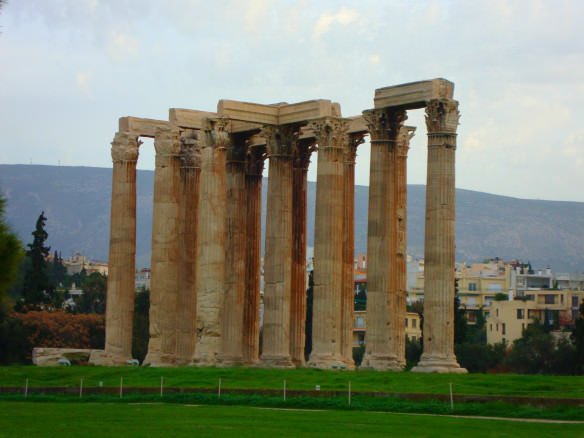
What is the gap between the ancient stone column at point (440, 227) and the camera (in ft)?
223

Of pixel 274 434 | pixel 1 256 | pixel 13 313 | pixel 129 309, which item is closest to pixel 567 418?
pixel 274 434

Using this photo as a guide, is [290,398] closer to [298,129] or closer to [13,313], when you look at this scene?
[298,129]

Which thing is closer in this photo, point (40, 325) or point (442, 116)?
point (442, 116)

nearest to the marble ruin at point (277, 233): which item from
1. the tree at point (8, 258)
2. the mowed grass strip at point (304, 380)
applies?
the mowed grass strip at point (304, 380)

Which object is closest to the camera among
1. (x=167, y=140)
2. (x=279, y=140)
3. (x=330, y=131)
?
(x=330, y=131)

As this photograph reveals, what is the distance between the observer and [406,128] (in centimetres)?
7925

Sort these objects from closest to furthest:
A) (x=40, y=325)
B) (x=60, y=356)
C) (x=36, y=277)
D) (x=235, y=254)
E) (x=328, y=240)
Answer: (x=328, y=240), (x=235, y=254), (x=60, y=356), (x=40, y=325), (x=36, y=277)

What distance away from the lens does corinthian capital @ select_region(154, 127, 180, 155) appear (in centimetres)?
8381

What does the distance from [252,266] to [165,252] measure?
6113 millimetres

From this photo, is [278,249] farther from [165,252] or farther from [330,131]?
[165,252]

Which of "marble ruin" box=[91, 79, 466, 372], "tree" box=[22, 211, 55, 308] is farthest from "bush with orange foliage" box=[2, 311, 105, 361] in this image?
"marble ruin" box=[91, 79, 466, 372]

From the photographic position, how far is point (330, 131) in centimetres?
7575

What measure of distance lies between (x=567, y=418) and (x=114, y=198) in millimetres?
45447

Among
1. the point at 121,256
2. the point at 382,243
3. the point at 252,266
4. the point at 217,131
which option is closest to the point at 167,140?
the point at 217,131
